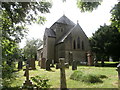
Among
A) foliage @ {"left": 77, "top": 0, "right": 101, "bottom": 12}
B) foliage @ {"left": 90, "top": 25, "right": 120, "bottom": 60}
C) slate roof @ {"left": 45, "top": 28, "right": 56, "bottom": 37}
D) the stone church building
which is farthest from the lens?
slate roof @ {"left": 45, "top": 28, "right": 56, "bottom": 37}

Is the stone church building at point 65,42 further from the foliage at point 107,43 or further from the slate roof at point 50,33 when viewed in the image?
the foliage at point 107,43

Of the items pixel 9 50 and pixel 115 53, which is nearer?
pixel 9 50

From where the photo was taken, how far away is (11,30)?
18.3ft

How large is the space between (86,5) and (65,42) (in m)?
19.3

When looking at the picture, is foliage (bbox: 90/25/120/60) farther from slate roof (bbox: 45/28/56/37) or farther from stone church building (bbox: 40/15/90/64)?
slate roof (bbox: 45/28/56/37)

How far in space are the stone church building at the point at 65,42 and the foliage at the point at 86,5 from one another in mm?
18814

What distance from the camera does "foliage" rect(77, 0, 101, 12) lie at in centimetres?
498

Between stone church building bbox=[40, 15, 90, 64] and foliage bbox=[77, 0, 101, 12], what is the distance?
18.8 metres

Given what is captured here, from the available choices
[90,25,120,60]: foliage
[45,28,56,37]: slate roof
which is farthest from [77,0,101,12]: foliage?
[45,28,56,37]: slate roof

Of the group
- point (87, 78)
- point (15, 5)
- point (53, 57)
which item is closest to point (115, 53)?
point (53, 57)

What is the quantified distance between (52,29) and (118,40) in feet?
57.6

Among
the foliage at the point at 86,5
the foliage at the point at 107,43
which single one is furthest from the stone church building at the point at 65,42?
the foliage at the point at 86,5

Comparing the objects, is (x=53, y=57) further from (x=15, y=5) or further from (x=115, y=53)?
(x=15, y=5)

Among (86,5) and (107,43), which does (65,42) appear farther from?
(86,5)
